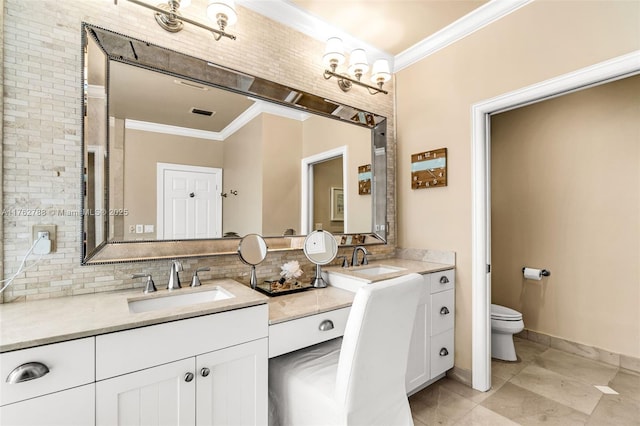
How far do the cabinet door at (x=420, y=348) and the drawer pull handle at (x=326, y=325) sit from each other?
0.71m

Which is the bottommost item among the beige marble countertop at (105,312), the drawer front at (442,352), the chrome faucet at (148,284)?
the drawer front at (442,352)

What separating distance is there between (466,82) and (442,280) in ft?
4.86

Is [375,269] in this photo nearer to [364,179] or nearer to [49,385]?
[364,179]

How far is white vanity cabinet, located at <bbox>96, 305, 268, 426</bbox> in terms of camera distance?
3.18 feet

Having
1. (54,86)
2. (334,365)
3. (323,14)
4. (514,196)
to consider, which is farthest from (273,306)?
(514,196)

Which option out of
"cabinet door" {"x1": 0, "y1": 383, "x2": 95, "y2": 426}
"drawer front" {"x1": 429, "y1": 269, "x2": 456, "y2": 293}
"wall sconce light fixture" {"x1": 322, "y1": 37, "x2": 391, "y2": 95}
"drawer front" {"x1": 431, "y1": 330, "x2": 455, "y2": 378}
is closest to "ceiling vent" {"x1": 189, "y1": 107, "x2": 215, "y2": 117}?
"wall sconce light fixture" {"x1": 322, "y1": 37, "x2": 391, "y2": 95}

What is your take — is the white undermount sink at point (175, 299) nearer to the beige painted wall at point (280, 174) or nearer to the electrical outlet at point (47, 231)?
the electrical outlet at point (47, 231)

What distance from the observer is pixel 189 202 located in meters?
1.68

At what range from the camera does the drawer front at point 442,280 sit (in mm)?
2084

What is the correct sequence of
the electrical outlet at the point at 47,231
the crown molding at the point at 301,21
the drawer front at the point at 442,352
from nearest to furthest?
1. the electrical outlet at the point at 47,231
2. the crown molding at the point at 301,21
3. the drawer front at the point at 442,352

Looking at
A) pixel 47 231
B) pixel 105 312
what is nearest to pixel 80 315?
pixel 105 312

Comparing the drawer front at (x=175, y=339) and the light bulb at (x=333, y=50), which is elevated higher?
the light bulb at (x=333, y=50)

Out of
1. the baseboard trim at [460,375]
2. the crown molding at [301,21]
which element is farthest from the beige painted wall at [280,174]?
the baseboard trim at [460,375]

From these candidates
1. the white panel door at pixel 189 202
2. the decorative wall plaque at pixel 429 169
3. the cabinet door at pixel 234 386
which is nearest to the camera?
the cabinet door at pixel 234 386
